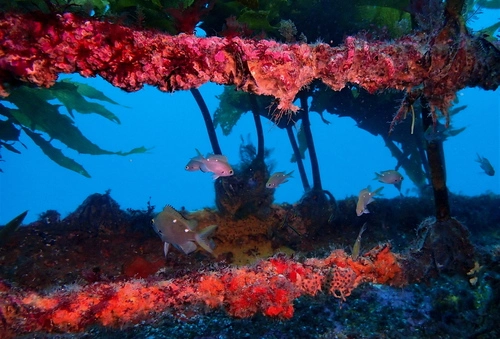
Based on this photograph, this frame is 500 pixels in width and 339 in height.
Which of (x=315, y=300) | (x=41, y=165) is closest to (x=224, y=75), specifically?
(x=315, y=300)

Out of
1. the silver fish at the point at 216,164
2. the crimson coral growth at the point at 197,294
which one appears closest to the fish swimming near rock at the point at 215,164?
the silver fish at the point at 216,164

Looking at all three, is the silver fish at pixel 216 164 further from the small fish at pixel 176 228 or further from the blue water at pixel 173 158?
A: the blue water at pixel 173 158

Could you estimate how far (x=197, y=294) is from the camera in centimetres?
273

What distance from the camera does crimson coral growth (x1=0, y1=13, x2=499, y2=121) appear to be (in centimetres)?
222

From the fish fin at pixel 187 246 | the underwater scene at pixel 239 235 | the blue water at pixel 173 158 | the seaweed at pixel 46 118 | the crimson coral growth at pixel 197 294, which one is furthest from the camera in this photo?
the blue water at pixel 173 158

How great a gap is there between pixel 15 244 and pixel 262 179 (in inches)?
175

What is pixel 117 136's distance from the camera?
502 feet

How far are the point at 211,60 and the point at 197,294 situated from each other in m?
2.17

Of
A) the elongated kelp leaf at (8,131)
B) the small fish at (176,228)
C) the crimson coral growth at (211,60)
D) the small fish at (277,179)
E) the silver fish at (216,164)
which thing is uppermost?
the elongated kelp leaf at (8,131)

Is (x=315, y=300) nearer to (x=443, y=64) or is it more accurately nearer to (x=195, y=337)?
(x=195, y=337)

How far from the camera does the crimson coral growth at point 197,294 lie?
253 centimetres

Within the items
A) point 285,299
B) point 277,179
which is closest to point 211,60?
point 285,299

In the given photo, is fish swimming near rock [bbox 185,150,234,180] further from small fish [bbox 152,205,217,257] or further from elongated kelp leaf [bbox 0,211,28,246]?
elongated kelp leaf [bbox 0,211,28,246]

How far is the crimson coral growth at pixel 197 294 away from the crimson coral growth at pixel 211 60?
1.68 metres
